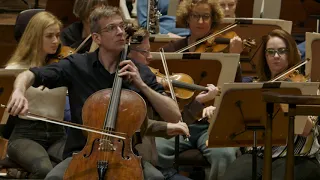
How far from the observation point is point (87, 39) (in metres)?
4.73

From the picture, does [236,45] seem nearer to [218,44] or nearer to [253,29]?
[218,44]

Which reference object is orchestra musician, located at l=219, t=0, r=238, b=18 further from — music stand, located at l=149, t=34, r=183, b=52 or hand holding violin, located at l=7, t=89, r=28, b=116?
hand holding violin, located at l=7, t=89, r=28, b=116

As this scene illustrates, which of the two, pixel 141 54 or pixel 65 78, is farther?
pixel 141 54

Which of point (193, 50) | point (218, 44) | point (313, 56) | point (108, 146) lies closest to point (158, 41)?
point (193, 50)

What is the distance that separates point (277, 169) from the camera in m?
3.84

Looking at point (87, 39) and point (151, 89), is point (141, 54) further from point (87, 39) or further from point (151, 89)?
point (87, 39)

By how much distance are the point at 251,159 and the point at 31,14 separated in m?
1.81

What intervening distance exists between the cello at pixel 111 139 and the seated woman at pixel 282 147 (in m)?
0.93

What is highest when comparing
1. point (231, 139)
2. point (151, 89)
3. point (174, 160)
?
point (151, 89)

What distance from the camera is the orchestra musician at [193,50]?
413cm

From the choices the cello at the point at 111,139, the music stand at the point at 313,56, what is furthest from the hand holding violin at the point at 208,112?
the cello at the point at 111,139

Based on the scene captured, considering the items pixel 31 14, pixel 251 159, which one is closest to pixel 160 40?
pixel 31 14

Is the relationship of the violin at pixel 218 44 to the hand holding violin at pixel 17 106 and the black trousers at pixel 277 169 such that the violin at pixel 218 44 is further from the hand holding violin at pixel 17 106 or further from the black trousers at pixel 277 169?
the hand holding violin at pixel 17 106

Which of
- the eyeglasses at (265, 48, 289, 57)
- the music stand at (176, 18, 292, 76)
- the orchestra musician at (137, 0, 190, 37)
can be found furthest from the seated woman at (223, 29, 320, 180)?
the orchestra musician at (137, 0, 190, 37)
